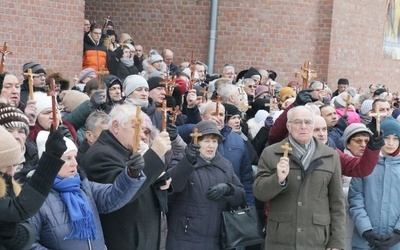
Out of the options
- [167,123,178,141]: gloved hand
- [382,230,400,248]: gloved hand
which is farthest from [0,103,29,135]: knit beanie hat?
[382,230,400,248]: gloved hand

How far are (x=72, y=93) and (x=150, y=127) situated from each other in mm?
2214

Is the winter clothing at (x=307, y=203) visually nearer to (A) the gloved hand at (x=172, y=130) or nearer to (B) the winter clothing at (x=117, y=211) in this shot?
(A) the gloved hand at (x=172, y=130)

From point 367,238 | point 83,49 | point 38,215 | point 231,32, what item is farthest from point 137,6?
point 38,215

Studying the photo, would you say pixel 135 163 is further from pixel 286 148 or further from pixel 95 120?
pixel 286 148

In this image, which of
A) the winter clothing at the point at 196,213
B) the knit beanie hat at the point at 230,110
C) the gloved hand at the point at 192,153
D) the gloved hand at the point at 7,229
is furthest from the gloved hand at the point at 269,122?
the gloved hand at the point at 7,229

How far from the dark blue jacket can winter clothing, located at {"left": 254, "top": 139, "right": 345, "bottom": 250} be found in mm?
899

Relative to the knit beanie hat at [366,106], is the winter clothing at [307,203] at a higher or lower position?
lower

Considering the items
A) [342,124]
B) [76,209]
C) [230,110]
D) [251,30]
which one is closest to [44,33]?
[230,110]

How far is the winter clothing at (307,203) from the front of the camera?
6.92m

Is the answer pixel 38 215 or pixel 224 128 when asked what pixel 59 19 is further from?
pixel 38 215

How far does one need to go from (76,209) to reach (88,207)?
139 mm

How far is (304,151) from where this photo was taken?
705 centimetres

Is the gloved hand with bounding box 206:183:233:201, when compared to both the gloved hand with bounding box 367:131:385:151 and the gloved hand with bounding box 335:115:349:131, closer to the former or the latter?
the gloved hand with bounding box 367:131:385:151

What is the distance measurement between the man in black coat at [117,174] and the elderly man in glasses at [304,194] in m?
1.24
